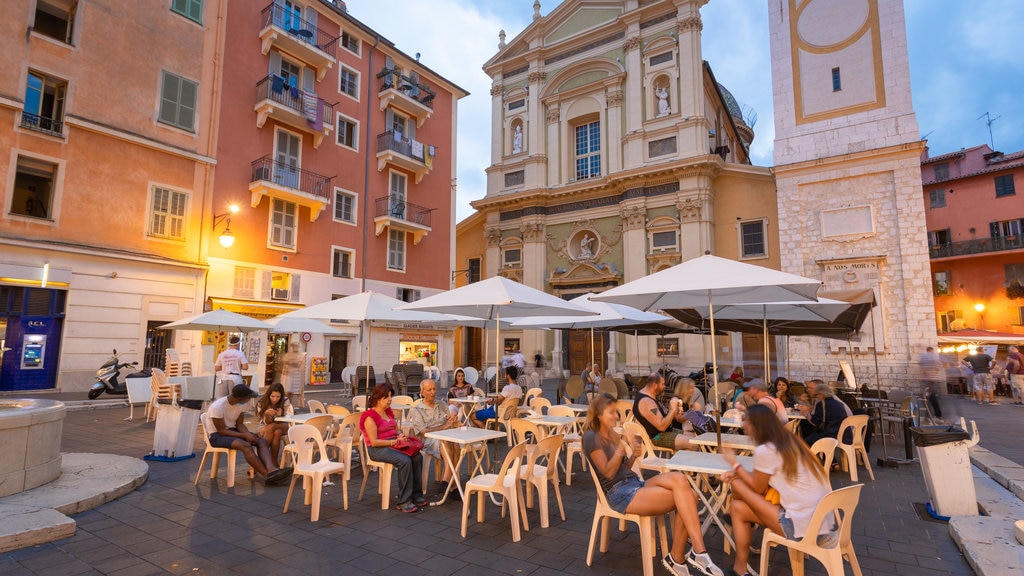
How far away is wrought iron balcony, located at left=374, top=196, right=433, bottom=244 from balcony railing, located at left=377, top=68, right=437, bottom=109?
4.76 meters

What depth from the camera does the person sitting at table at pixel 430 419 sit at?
5.66m

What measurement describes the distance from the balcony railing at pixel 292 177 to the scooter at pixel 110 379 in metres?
6.94

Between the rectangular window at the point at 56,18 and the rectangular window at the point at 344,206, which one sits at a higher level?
the rectangular window at the point at 56,18

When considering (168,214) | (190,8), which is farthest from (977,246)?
(190,8)

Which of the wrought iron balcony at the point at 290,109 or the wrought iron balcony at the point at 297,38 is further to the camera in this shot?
the wrought iron balcony at the point at 297,38

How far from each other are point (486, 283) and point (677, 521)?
12.1ft

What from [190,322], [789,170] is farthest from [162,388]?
Answer: [789,170]

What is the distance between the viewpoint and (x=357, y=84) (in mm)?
21000

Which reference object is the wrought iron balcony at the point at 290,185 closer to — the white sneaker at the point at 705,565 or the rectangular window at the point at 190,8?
the rectangular window at the point at 190,8

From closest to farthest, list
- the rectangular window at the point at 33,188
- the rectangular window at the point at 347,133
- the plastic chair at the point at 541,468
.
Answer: the plastic chair at the point at 541,468 → the rectangular window at the point at 33,188 → the rectangular window at the point at 347,133

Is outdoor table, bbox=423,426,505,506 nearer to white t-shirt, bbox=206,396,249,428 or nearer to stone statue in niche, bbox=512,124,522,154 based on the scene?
white t-shirt, bbox=206,396,249,428

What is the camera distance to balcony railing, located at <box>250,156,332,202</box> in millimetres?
17094

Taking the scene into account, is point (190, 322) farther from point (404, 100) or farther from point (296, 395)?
point (404, 100)

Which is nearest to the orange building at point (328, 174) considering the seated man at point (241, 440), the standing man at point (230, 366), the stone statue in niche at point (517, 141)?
the stone statue in niche at point (517, 141)
